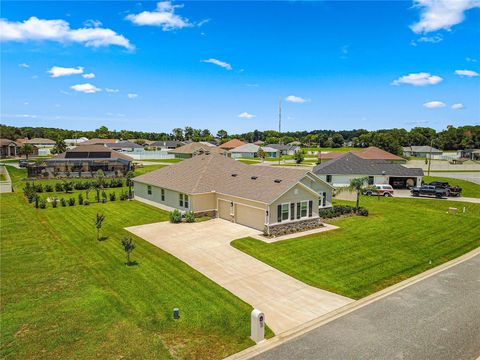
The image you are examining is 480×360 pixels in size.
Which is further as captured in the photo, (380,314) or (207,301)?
(207,301)

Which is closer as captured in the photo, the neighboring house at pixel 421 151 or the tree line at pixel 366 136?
the neighboring house at pixel 421 151

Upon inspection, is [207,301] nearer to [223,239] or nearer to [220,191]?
[223,239]

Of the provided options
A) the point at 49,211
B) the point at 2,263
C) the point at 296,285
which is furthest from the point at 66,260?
the point at 49,211

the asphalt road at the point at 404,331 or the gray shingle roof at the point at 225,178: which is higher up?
the gray shingle roof at the point at 225,178

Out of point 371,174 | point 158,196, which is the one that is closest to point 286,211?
point 158,196

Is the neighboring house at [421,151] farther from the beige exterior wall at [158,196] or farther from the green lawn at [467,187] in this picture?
the beige exterior wall at [158,196]

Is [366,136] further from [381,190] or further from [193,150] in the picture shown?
A: [381,190]

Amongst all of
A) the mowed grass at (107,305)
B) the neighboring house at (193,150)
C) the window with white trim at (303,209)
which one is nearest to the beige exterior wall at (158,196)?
the mowed grass at (107,305)
